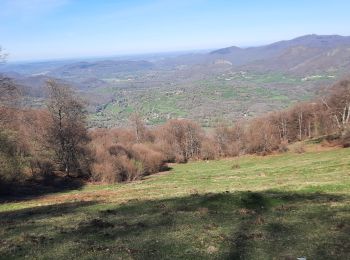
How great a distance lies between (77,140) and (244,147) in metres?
40.5

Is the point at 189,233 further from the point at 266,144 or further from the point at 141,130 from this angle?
the point at 141,130

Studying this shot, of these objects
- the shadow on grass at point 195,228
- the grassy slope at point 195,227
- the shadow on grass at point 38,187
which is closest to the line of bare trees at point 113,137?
the shadow on grass at point 38,187

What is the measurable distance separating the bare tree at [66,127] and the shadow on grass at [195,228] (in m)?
31.0

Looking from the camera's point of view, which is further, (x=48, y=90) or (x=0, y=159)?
(x=48, y=90)

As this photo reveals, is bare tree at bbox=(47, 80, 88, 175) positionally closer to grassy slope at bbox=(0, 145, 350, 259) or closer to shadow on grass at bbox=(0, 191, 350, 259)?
grassy slope at bbox=(0, 145, 350, 259)

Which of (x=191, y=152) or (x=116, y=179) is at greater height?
(x=116, y=179)

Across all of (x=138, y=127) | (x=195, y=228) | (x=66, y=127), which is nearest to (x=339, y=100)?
(x=138, y=127)

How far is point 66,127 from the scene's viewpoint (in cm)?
6109

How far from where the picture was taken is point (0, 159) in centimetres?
4597

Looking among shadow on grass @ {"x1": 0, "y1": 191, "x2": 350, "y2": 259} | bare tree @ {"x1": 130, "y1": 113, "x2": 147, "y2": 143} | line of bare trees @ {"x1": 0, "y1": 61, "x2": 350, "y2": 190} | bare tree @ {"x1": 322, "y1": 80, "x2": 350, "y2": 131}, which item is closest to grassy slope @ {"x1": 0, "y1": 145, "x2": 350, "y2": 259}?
shadow on grass @ {"x1": 0, "y1": 191, "x2": 350, "y2": 259}

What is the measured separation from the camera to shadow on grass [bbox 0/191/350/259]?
16.3 m

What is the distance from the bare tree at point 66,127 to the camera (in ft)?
188

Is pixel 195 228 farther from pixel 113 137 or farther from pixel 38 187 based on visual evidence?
pixel 113 137

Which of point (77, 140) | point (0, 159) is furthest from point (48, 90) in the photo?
point (0, 159)
